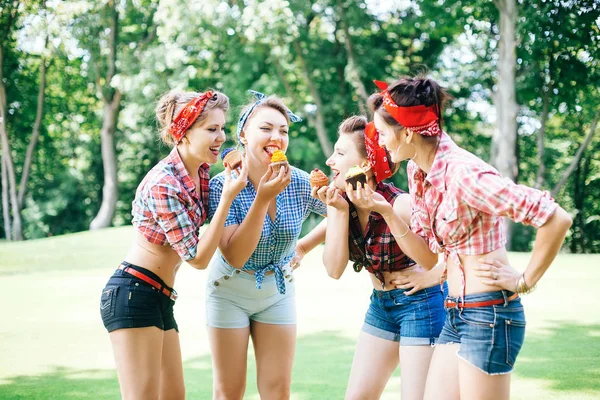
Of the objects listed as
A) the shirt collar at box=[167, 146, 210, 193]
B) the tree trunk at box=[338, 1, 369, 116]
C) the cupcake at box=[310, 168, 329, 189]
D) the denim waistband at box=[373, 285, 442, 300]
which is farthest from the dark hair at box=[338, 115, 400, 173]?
the tree trunk at box=[338, 1, 369, 116]

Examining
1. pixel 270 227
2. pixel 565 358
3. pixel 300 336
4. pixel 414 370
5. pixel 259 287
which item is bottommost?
pixel 300 336

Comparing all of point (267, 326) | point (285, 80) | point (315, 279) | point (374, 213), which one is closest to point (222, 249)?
point (267, 326)

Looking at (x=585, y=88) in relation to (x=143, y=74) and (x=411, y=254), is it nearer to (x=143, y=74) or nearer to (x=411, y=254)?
(x=143, y=74)

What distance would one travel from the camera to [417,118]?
3.46m

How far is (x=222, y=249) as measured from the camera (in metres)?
4.18

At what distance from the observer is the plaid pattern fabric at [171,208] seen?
3.86 m

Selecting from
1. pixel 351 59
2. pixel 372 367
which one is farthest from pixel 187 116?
pixel 351 59

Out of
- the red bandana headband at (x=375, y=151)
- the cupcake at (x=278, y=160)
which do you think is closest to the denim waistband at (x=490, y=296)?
the red bandana headband at (x=375, y=151)

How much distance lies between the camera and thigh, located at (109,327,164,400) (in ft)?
12.7

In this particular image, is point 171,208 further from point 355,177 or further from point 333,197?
point 355,177

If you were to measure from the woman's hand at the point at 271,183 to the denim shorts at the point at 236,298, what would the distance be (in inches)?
24.7

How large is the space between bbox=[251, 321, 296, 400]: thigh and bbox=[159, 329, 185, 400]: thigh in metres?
0.56

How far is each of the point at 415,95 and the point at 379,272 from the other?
1.18 m

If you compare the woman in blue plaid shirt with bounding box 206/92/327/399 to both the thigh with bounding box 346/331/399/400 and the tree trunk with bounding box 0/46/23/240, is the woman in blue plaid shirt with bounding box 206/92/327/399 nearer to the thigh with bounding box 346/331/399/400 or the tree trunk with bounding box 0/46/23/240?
the thigh with bounding box 346/331/399/400
